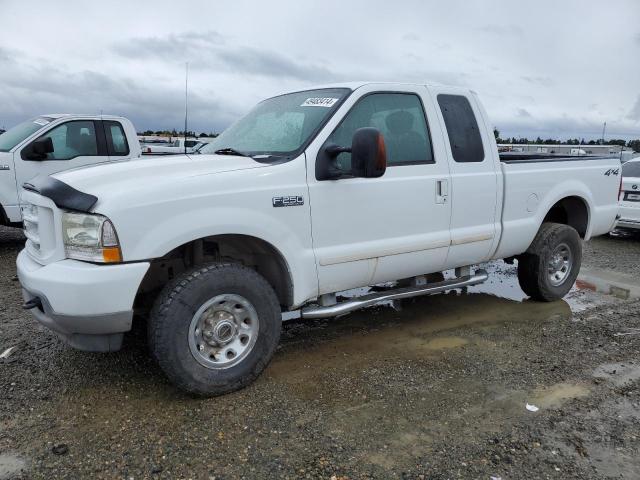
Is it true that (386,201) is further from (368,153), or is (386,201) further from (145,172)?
(145,172)

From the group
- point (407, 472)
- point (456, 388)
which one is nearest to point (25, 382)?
point (407, 472)

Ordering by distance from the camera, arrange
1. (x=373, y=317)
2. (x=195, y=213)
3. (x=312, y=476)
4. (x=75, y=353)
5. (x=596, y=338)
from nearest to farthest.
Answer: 1. (x=312, y=476)
2. (x=195, y=213)
3. (x=75, y=353)
4. (x=596, y=338)
5. (x=373, y=317)

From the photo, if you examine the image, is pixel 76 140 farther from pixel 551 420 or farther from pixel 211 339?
pixel 551 420

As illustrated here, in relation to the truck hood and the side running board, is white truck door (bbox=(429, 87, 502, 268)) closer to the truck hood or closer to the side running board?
the side running board

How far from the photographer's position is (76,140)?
833 centimetres

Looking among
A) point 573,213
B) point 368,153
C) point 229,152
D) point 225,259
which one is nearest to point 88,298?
point 225,259

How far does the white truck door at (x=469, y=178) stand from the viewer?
4535 mm

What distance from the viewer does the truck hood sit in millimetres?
3172

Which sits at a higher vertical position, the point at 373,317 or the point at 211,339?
the point at 211,339

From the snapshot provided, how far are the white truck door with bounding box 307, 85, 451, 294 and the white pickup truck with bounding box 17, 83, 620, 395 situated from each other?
11mm

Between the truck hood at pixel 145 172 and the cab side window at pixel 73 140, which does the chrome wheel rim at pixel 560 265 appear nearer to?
the truck hood at pixel 145 172

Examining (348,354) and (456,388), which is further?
(348,354)

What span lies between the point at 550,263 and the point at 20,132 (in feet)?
25.2

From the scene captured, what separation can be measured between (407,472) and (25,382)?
2616 millimetres
